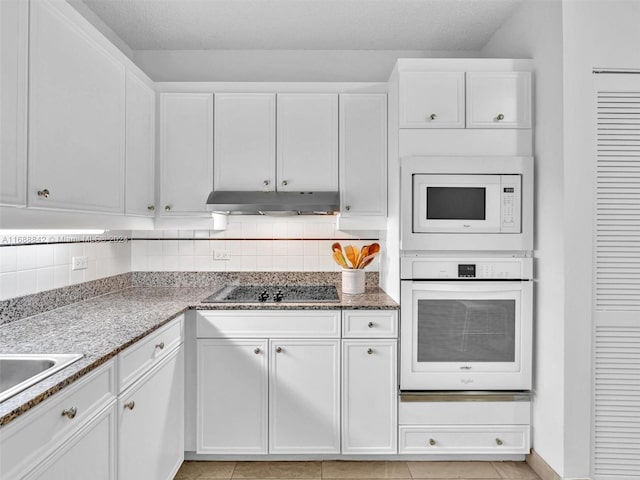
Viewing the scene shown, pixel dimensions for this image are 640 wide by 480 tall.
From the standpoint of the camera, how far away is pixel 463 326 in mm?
2365

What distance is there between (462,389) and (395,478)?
2.01 ft

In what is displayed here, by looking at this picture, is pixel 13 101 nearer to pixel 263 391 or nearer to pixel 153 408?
pixel 153 408

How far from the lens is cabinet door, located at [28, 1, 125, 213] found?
4.96ft

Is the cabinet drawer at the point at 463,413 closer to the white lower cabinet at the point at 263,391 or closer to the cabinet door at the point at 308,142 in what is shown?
the white lower cabinet at the point at 263,391

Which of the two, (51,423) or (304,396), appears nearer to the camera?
(51,423)

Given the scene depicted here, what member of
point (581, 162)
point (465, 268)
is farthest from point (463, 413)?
point (581, 162)

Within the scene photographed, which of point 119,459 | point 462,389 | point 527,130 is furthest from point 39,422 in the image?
point 527,130

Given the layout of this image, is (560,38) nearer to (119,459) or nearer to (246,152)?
(246,152)

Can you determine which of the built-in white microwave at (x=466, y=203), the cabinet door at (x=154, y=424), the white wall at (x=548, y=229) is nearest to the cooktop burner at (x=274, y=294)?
the cabinet door at (x=154, y=424)

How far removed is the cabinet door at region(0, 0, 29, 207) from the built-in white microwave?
69.8 inches

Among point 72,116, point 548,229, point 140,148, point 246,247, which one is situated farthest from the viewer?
point 246,247

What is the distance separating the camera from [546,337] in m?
2.23

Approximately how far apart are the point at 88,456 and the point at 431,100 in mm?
2307

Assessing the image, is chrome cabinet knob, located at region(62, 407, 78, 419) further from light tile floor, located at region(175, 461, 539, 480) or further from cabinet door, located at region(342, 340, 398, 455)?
cabinet door, located at region(342, 340, 398, 455)
